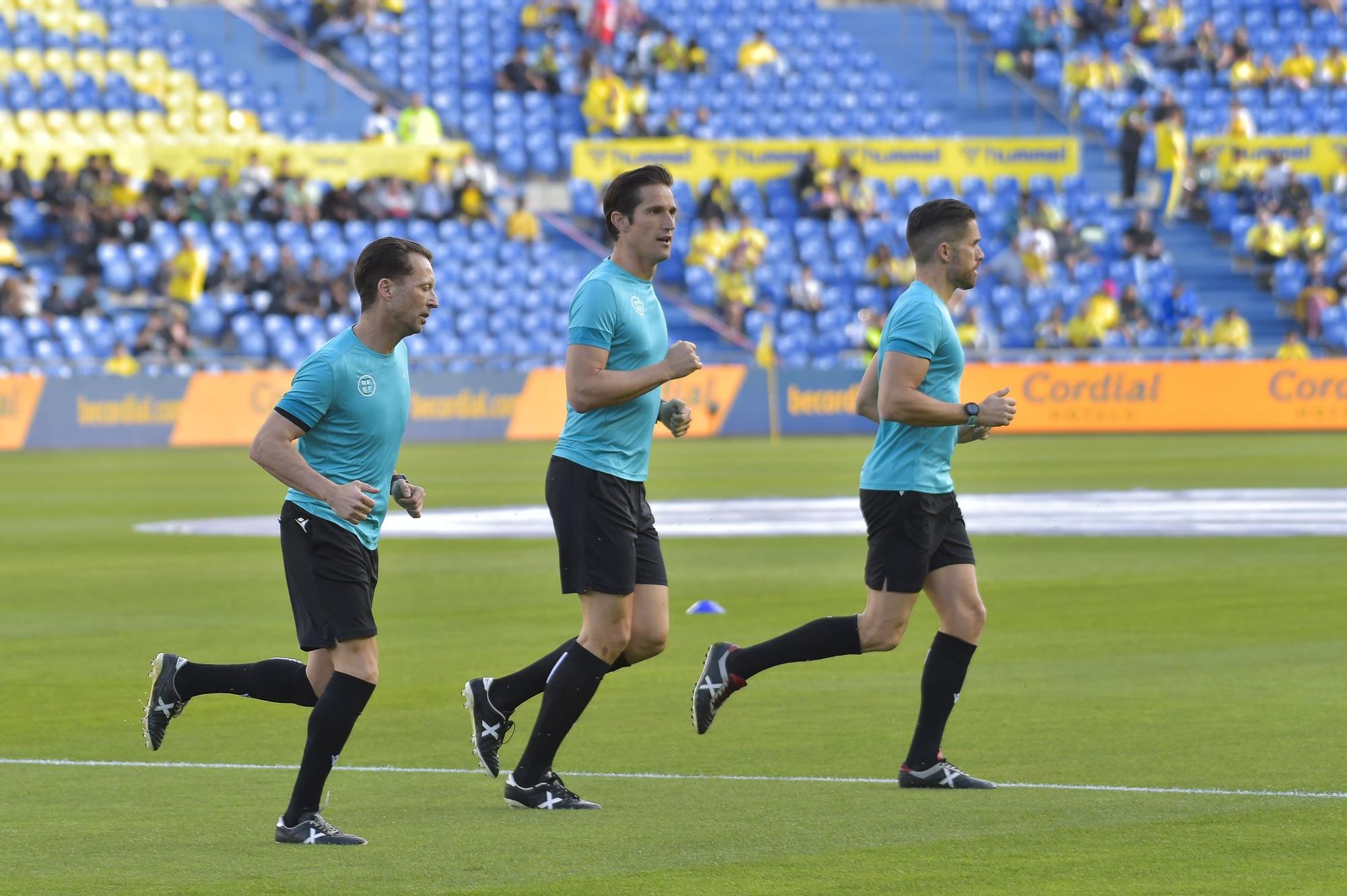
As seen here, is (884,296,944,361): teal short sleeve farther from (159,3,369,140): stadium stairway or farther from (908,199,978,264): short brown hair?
(159,3,369,140): stadium stairway

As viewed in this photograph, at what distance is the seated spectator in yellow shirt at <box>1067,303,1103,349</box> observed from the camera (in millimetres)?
40562

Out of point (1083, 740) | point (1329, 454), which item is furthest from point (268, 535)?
point (1329, 454)

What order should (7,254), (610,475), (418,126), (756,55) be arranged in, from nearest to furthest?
(610,475) < (7,254) < (418,126) < (756,55)

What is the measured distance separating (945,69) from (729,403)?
16.4m

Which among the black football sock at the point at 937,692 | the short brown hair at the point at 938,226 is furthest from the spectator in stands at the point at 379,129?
the black football sock at the point at 937,692

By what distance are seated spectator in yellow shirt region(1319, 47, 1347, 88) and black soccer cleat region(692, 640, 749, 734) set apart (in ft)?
151

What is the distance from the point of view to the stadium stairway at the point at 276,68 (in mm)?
47125

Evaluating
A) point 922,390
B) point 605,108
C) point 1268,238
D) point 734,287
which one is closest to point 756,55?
point 605,108

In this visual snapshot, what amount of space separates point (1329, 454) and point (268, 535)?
1653 centimetres

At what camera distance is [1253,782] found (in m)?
8.20

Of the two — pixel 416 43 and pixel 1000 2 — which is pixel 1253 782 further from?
pixel 1000 2

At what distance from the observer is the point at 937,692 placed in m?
8.47

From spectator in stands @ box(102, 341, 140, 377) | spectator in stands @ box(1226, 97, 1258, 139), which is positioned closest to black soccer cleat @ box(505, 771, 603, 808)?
spectator in stands @ box(102, 341, 140, 377)

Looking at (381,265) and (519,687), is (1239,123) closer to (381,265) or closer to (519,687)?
(519,687)
